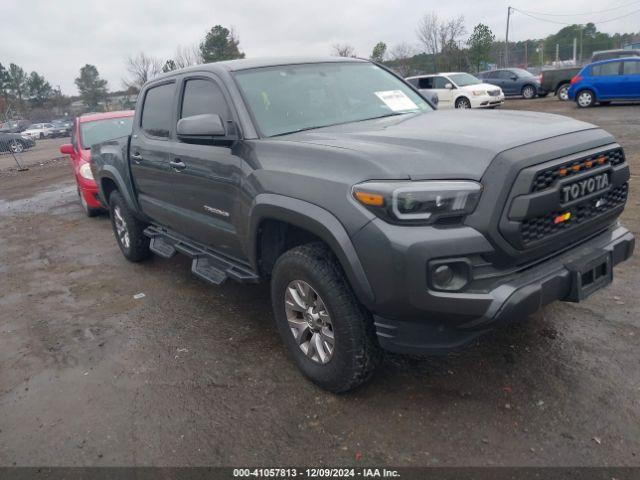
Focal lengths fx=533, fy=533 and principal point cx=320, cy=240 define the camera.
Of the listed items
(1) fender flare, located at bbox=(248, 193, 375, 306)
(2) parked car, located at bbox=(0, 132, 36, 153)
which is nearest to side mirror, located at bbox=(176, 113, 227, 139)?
(1) fender flare, located at bbox=(248, 193, 375, 306)

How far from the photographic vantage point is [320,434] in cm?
284

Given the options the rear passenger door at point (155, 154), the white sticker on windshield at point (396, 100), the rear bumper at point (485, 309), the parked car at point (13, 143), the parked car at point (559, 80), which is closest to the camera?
the rear bumper at point (485, 309)

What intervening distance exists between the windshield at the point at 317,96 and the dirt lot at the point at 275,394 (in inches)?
63.6

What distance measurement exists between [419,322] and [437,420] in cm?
63

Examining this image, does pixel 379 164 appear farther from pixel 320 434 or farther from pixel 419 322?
pixel 320 434

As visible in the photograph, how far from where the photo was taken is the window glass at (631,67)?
16328 millimetres

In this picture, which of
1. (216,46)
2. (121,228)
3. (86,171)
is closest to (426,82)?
(86,171)

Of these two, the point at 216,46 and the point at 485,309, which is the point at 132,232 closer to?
the point at 485,309

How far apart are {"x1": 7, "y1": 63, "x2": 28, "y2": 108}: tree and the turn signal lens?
284 feet

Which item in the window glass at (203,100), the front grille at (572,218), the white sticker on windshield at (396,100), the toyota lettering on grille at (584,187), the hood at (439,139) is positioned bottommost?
the front grille at (572,218)

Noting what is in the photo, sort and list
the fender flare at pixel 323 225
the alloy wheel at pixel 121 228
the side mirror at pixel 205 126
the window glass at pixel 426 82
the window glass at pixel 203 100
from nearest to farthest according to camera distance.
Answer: the fender flare at pixel 323 225 → the side mirror at pixel 205 126 → the window glass at pixel 203 100 → the alloy wheel at pixel 121 228 → the window glass at pixel 426 82

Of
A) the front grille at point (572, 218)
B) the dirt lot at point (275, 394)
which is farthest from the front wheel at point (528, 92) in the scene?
the front grille at point (572, 218)

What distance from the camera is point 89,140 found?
9086 mm

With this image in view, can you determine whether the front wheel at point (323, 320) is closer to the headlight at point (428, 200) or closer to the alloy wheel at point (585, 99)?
the headlight at point (428, 200)
